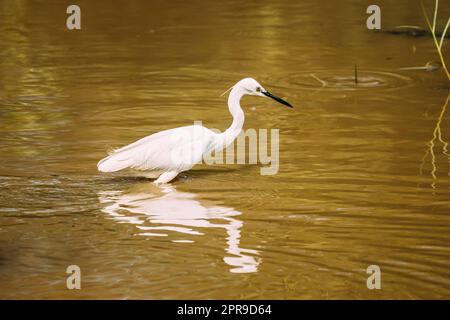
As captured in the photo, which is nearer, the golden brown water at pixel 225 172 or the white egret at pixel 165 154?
the golden brown water at pixel 225 172

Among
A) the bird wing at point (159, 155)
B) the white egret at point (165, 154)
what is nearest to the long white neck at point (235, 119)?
the white egret at point (165, 154)

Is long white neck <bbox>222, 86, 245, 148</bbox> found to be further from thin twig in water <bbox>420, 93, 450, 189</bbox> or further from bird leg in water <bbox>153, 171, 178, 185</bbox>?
thin twig in water <bbox>420, 93, 450, 189</bbox>

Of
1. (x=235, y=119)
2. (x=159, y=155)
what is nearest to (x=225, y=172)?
(x=235, y=119)

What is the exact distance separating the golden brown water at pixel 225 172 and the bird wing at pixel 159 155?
0.62 ft

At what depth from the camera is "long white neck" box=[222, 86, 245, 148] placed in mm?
8438

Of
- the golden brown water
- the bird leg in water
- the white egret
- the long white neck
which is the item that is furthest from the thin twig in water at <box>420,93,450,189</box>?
the bird leg in water

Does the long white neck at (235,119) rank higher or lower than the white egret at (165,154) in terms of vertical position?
higher

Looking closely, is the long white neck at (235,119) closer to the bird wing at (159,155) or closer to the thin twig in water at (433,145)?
the bird wing at (159,155)

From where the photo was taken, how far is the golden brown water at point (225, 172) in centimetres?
613

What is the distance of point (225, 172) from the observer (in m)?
8.49

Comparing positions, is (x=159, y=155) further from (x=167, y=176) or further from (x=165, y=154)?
(x=167, y=176)

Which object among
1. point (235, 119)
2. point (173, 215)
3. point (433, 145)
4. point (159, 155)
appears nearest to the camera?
point (173, 215)

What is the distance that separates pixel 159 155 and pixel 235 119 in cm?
78

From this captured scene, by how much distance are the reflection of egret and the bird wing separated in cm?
19
